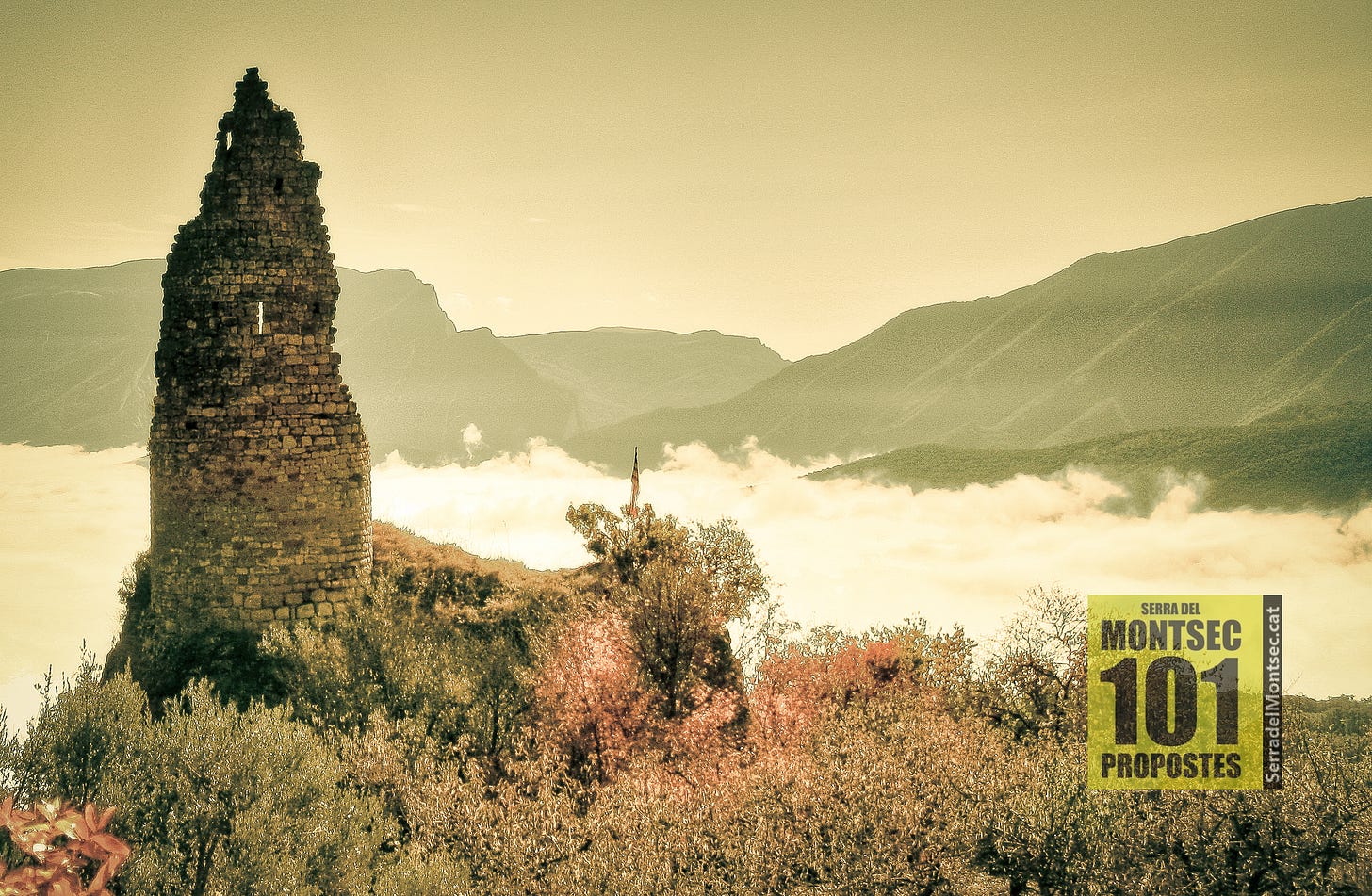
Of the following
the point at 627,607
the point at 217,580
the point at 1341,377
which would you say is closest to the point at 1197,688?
the point at 627,607

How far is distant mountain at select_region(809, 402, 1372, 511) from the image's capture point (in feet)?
450

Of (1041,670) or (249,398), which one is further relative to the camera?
(1041,670)

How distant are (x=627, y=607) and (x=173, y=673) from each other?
1164 centimetres

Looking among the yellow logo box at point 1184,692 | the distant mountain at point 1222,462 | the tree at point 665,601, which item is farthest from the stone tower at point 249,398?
the distant mountain at point 1222,462

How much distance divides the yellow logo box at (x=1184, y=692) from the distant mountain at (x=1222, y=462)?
12784cm

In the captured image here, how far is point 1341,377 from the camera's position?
17500 centimetres

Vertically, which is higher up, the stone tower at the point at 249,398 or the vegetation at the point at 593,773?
the stone tower at the point at 249,398

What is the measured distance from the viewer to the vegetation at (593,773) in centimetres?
1488

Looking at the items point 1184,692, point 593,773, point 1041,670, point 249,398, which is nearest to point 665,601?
point 593,773

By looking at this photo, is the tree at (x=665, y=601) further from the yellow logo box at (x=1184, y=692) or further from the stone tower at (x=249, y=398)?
the yellow logo box at (x=1184, y=692)

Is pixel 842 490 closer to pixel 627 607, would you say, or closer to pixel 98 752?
pixel 627 607

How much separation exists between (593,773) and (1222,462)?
153 m

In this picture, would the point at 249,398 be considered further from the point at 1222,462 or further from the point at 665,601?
the point at 1222,462

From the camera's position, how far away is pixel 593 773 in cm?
2236
